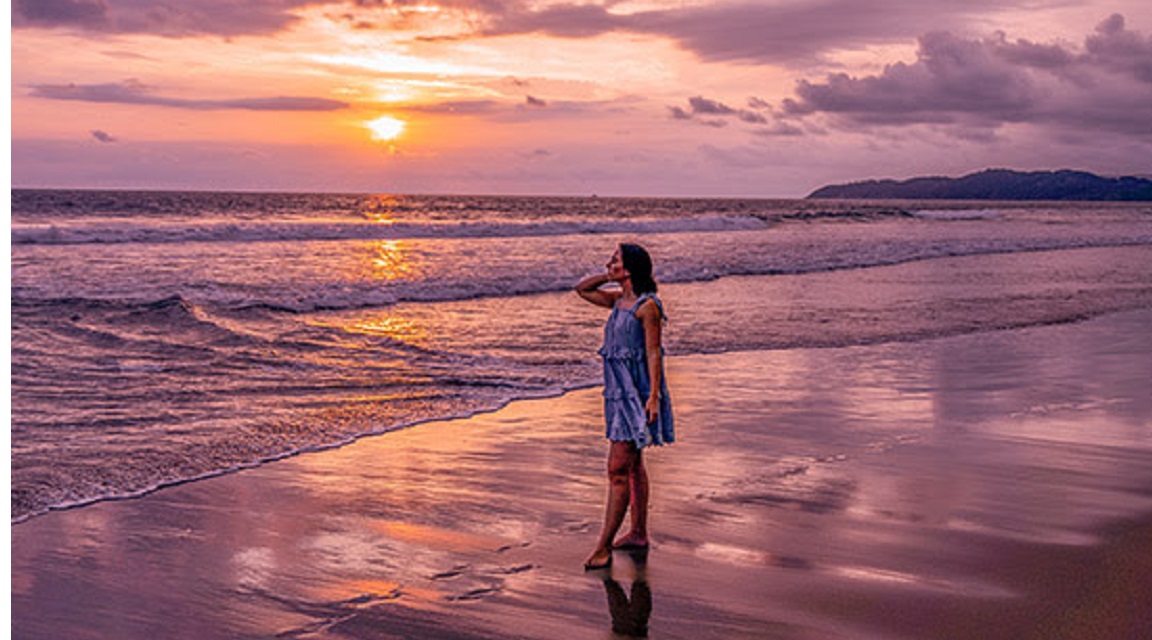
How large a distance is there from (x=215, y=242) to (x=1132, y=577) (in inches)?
1571

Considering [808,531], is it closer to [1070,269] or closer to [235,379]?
[235,379]

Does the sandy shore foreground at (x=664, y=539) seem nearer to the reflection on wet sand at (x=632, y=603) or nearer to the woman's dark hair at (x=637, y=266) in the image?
the reflection on wet sand at (x=632, y=603)

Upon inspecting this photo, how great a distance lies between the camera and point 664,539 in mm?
6105

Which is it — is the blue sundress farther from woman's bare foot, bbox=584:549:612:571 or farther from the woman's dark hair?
woman's bare foot, bbox=584:549:612:571

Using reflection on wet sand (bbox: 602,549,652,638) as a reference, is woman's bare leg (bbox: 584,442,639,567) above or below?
above

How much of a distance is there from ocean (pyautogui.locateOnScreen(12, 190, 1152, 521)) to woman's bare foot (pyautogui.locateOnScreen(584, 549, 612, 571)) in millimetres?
3155

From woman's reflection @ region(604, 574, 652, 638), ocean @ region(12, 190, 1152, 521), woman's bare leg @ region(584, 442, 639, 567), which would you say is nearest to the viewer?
woman's reflection @ region(604, 574, 652, 638)

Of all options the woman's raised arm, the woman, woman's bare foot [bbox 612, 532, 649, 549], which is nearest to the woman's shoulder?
the woman

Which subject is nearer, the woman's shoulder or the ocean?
the woman's shoulder

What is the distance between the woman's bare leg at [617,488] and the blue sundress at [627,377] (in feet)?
0.25

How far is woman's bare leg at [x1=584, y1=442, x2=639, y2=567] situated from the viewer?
578cm

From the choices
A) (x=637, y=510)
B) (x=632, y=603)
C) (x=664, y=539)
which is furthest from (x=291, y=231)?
(x=632, y=603)

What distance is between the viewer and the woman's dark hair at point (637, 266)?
18.7 ft

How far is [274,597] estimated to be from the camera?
518 cm
